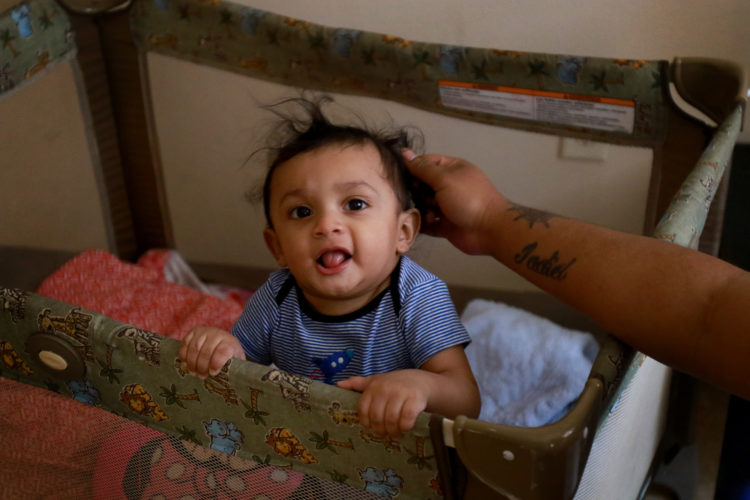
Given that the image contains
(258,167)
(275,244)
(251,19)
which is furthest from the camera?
(258,167)

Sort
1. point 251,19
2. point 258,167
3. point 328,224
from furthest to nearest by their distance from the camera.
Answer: point 258,167 → point 251,19 → point 328,224

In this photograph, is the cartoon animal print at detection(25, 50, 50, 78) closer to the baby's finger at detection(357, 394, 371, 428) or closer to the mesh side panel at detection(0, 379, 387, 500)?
the mesh side panel at detection(0, 379, 387, 500)

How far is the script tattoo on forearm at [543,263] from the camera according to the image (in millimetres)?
713

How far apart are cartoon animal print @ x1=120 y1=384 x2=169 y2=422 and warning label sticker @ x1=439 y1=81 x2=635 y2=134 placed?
68 cm

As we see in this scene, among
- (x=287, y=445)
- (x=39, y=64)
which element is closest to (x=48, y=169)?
(x=39, y=64)

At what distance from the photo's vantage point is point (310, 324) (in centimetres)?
91

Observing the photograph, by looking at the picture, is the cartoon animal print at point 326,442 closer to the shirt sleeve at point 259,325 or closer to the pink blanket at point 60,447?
the pink blanket at point 60,447

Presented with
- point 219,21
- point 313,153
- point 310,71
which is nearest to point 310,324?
point 313,153

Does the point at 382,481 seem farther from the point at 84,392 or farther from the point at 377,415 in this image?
the point at 84,392

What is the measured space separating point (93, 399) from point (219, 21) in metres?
0.76

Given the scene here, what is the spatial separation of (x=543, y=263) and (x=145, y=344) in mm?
385

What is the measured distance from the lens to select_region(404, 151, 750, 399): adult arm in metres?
0.57

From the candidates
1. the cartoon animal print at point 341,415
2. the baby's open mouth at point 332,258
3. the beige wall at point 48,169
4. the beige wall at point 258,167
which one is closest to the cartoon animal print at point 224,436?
the cartoon animal print at point 341,415

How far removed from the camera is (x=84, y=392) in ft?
2.42
